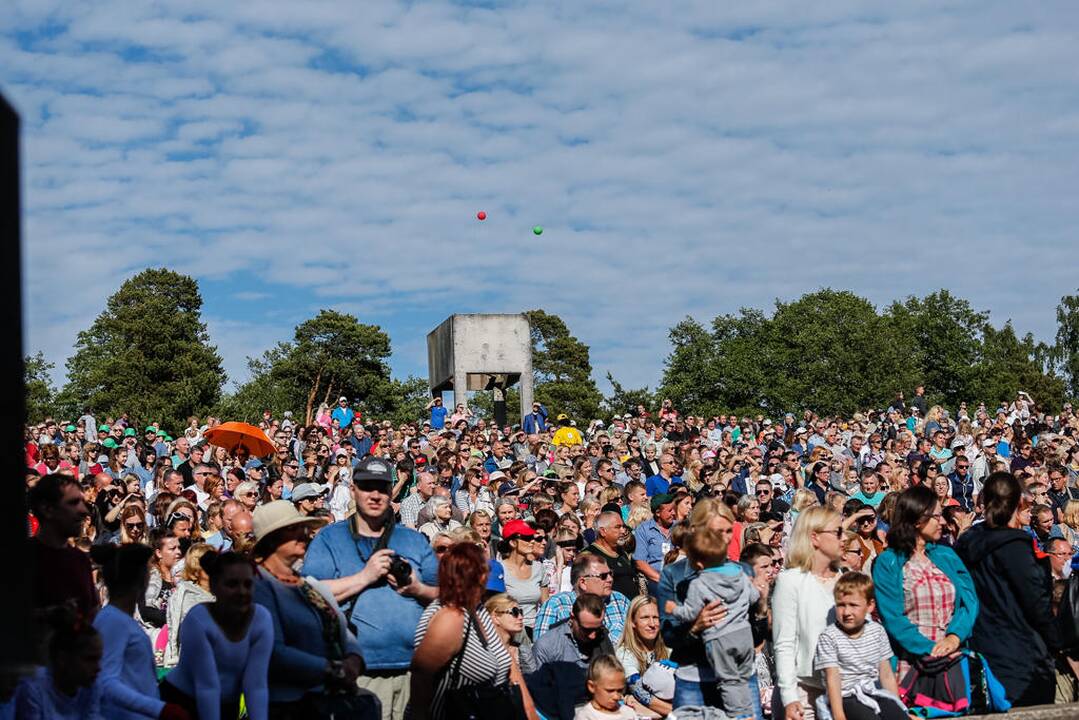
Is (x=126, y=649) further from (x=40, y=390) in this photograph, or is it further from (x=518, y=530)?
(x=40, y=390)

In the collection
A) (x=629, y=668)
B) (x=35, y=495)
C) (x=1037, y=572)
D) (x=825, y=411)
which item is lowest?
(x=629, y=668)

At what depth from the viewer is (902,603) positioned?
6.76m

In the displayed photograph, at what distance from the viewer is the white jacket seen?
21.8ft

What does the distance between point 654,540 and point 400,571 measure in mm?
5201

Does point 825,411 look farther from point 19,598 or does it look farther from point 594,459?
point 19,598

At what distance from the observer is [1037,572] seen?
270 inches

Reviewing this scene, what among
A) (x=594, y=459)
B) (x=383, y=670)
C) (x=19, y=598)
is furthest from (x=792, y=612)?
(x=594, y=459)

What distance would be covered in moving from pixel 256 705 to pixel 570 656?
3200mm

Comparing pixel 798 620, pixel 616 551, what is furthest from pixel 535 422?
pixel 798 620

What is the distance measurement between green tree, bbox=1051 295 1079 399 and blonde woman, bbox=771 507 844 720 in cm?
10311

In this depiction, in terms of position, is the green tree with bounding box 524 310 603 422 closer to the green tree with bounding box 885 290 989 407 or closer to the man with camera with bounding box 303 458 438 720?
the green tree with bounding box 885 290 989 407

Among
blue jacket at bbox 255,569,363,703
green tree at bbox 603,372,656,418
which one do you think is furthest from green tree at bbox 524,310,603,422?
blue jacket at bbox 255,569,363,703

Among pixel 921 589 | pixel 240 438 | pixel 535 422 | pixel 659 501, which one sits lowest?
pixel 921 589

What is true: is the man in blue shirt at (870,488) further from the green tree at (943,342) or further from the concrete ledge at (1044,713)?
the green tree at (943,342)
